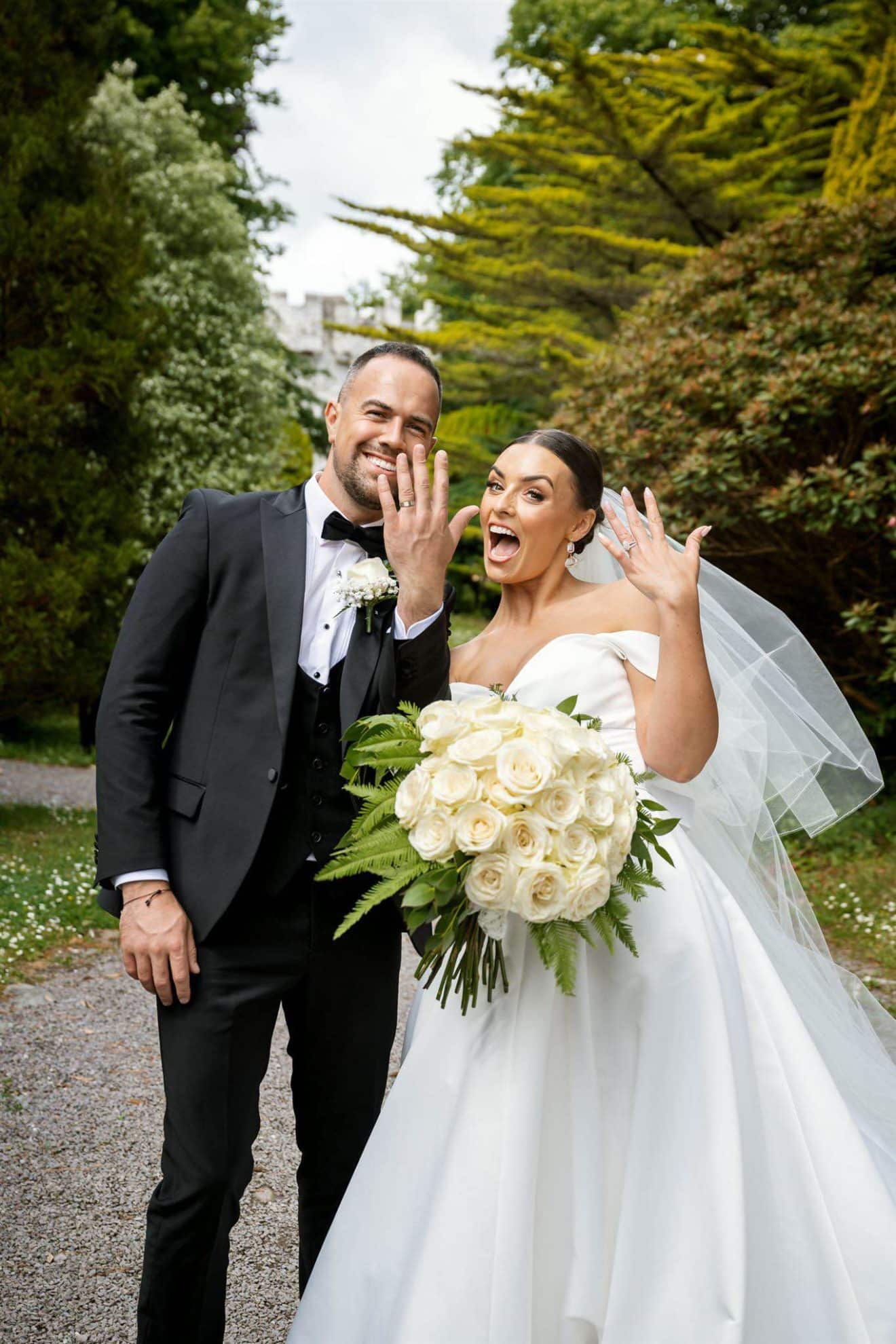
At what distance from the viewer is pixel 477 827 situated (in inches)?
78.0

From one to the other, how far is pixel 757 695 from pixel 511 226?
15.2 meters

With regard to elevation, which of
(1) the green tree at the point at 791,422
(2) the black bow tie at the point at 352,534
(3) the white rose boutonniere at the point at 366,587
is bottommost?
(3) the white rose boutonniere at the point at 366,587

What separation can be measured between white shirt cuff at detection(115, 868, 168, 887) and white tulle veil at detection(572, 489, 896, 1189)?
127 centimetres

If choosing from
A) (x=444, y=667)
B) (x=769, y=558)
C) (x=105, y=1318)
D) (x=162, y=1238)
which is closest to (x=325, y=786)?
(x=444, y=667)

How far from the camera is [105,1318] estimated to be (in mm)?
2941

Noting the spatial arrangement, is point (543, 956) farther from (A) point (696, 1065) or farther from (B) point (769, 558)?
(B) point (769, 558)

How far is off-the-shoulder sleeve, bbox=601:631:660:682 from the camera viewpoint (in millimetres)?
2791

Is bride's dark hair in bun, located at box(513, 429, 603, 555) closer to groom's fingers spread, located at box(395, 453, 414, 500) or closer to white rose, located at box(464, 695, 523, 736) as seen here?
groom's fingers spread, located at box(395, 453, 414, 500)

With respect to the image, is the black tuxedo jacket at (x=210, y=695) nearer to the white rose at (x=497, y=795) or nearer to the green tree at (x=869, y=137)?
the white rose at (x=497, y=795)

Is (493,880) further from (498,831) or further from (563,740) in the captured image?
(563,740)

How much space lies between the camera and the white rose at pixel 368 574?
8.30 ft

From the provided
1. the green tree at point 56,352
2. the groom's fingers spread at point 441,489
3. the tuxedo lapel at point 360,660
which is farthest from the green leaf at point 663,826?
the green tree at point 56,352

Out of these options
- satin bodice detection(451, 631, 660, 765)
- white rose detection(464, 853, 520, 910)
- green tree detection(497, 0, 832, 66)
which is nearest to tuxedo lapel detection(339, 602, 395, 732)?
satin bodice detection(451, 631, 660, 765)

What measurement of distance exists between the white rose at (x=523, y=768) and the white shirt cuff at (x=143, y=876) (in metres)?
0.89
